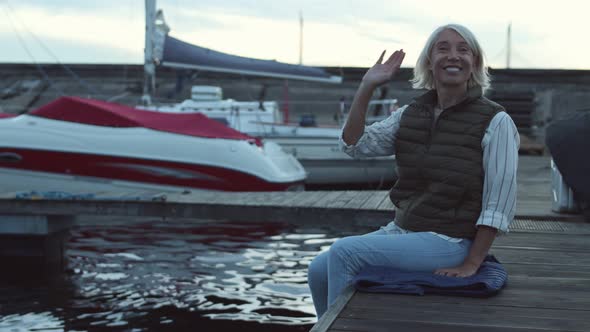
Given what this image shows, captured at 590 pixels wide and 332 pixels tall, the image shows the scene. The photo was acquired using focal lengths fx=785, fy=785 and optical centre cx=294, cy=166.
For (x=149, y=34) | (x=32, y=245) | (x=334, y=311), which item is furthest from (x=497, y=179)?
(x=149, y=34)

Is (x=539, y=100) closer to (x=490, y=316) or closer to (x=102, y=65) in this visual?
(x=102, y=65)

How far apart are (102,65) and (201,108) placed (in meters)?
13.8

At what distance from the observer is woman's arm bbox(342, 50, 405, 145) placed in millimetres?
3562

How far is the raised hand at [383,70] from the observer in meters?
3.55

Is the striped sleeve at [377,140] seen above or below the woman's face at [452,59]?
below

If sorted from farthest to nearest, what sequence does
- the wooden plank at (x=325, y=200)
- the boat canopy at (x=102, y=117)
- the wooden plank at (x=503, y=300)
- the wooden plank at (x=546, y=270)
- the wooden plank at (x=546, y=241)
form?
the boat canopy at (x=102, y=117)
the wooden plank at (x=325, y=200)
the wooden plank at (x=546, y=241)
the wooden plank at (x=546, y=270)
the wooden plank at (x=503, y=300)

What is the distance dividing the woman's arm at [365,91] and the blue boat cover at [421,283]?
2.11 feet

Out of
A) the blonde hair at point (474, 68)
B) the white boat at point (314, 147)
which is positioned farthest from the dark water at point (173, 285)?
the white boat at point (314, 147)

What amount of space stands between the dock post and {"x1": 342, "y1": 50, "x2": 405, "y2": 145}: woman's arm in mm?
5693

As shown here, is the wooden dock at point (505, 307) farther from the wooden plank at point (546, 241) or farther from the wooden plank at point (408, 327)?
the wooden plank at point (546, 241)

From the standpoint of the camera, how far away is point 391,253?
11.8 feet

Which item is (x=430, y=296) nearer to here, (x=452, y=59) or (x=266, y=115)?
(x=452, y=59)

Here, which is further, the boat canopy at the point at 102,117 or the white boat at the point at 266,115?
the white boat at the point at 266,115

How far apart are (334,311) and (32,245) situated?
21.0 ft
